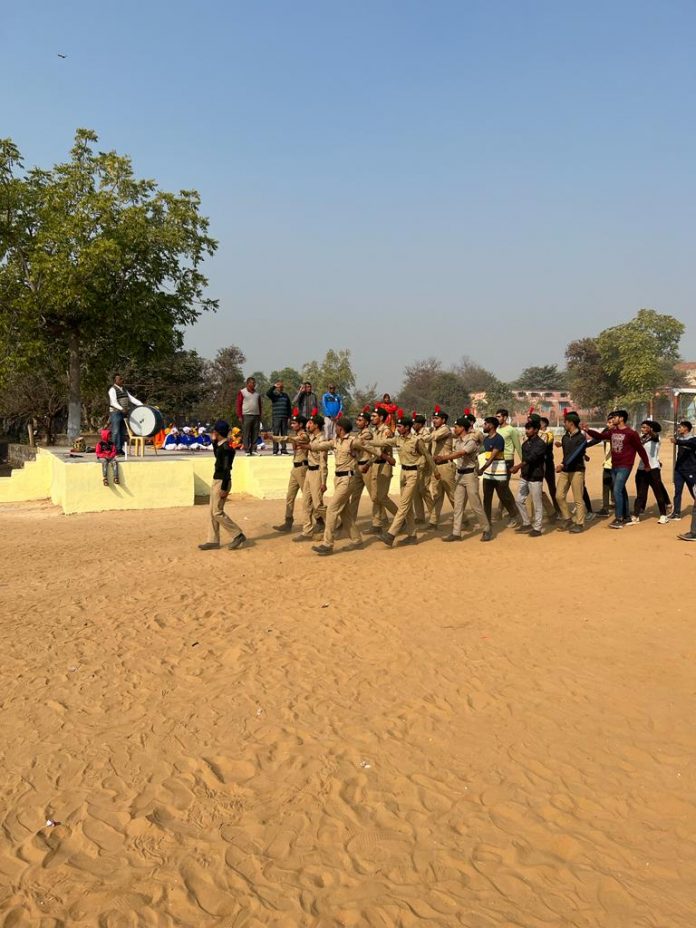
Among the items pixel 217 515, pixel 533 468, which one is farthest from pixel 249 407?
pixel 533 468

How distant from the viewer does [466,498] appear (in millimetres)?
10758

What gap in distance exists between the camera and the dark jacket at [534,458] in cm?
1036

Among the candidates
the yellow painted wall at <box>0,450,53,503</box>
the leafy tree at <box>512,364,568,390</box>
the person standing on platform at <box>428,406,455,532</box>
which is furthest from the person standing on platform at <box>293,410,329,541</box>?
the leafy tree at <box>512,364,568,390</box>

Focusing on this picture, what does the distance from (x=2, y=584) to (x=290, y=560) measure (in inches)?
143

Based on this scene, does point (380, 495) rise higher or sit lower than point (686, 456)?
lower

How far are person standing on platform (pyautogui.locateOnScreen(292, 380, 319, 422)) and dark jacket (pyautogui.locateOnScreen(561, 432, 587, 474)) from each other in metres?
7.55

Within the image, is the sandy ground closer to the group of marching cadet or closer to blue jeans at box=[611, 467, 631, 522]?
the group of marching cadet

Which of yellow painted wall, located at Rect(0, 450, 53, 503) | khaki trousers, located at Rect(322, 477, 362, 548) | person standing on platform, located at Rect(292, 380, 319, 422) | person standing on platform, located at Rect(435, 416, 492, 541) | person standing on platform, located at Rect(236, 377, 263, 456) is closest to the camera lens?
khaki trousers, located at Rect(322, 477, 362, 548)

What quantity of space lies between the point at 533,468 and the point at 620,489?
4.70 feet

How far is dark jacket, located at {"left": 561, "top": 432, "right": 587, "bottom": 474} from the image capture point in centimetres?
1044

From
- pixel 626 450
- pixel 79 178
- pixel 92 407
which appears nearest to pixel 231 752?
pixel 626 450

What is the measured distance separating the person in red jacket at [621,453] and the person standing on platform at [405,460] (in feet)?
8.99

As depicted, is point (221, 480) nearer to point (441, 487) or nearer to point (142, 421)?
point (441, 487)

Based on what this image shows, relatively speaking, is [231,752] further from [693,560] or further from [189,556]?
[693,560]
